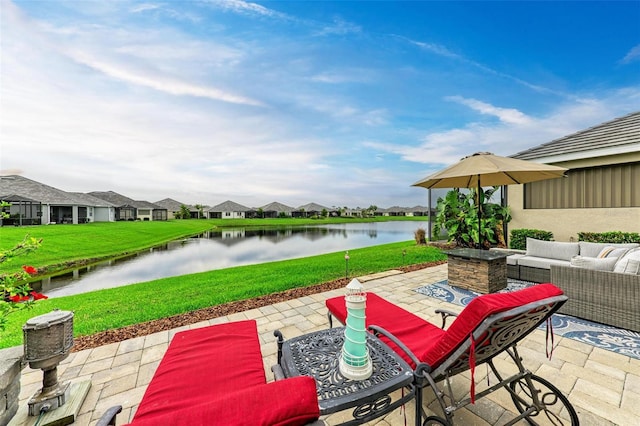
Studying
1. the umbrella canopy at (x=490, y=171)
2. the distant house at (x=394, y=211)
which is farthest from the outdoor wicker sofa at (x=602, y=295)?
the distant house at (x=394, y=211)

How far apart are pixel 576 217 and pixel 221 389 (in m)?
10.8

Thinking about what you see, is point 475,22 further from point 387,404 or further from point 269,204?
point 269,204

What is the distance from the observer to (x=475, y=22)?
920 cm

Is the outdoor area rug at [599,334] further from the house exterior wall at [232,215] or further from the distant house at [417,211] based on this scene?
the distant house at [417,211]

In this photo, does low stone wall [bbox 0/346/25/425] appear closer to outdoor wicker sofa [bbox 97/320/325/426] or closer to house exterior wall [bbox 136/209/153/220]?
outdoor wicker sofa [bbox 97/320/325/426]

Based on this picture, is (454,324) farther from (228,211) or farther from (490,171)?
(228,211)

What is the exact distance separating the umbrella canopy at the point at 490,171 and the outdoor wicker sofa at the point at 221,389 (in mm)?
4363

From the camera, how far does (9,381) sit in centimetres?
181

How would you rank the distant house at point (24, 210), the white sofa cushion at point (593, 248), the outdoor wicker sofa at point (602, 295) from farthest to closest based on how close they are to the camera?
the distant house at point (24, 210) → the white sofa cushion at point (593, 248) → the outdoor wicker sofa at point (602, 295)

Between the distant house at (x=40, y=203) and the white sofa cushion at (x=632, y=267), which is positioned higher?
the distant house at (x=40, y=203)

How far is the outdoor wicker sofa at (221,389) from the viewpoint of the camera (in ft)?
2.90

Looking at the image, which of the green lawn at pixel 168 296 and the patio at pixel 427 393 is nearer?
the patio at pixel 427 393

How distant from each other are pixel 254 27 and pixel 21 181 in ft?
127

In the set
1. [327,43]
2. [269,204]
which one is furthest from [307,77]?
[269,204]
